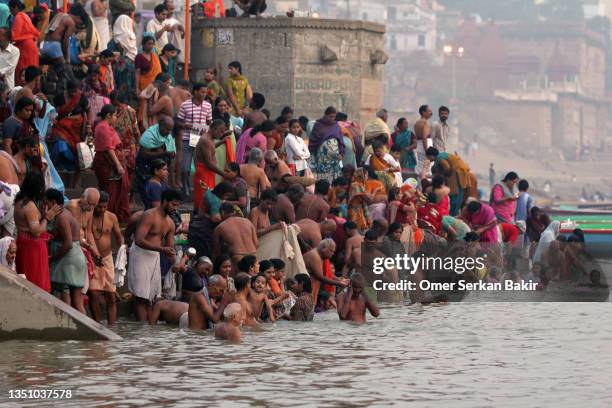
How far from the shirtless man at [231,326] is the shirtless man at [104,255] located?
3.24 feet

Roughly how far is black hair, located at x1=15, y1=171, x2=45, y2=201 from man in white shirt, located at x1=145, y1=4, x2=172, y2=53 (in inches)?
269

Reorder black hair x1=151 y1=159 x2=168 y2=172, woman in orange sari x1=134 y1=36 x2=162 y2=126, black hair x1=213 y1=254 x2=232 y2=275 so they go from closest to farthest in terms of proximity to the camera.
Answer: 1. black hair x1=213 y1=254 x2=232 y2=275
2. black hair x1=151 y1=159 x2=168 y2=172
3. woman in orange sari x1=134 y1=36 x2=162 y2=126

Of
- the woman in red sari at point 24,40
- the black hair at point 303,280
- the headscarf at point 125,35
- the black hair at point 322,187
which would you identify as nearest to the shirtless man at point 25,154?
the woman in red sari at point 24,40

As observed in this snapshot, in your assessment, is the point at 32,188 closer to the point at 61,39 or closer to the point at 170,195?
the point at 170,195

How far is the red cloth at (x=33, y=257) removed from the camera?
40.6 feet

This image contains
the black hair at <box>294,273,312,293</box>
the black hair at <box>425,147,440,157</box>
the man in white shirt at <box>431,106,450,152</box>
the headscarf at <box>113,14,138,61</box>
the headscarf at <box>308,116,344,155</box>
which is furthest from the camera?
the man in white shirt at <box>431,106,450,152</box>

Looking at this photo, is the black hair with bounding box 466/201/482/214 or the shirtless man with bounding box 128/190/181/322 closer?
the shirtless man with bounding box 128/190/181/322

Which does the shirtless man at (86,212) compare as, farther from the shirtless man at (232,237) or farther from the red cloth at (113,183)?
the shirtless man at (232,237)

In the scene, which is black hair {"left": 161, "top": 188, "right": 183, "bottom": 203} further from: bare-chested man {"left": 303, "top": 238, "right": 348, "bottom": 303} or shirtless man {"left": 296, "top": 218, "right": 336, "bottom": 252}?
shirtless man {"left": 296, "top": 218, "right": 336, "bottom": 252}

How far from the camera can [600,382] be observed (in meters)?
11.6

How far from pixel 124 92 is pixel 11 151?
3.88 metres

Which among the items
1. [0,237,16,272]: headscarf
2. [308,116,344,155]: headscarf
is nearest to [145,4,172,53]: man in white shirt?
[308,116,344,155]: headscarf

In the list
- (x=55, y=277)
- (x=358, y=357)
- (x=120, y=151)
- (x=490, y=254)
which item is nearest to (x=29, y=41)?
(x=120, y=151)

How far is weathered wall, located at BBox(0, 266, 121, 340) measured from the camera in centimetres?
1214
